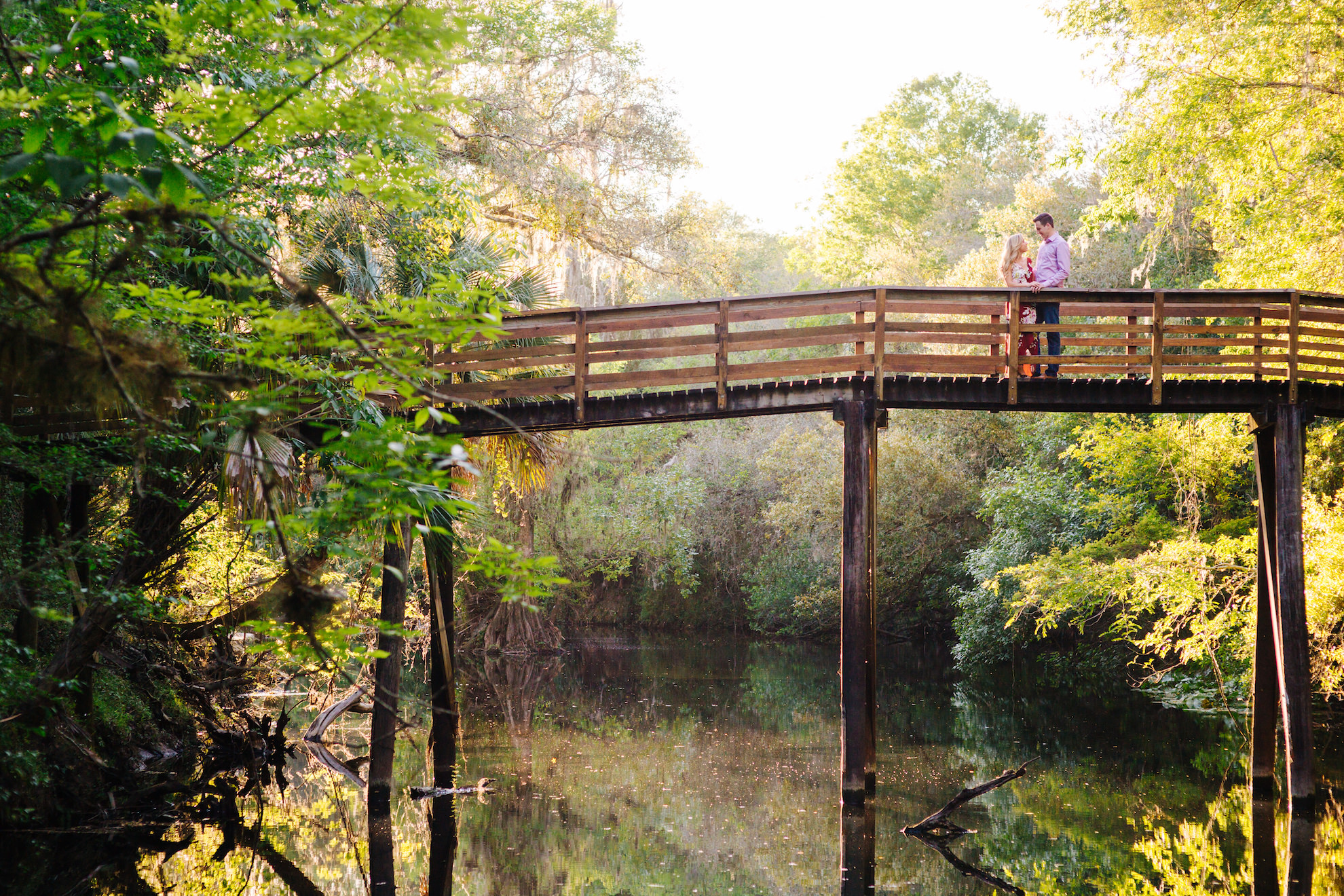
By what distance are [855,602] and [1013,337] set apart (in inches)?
115

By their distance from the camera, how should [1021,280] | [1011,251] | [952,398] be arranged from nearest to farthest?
[952,398] → [1011,251] → [1021,280]

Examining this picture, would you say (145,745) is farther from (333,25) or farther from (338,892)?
(333,25)

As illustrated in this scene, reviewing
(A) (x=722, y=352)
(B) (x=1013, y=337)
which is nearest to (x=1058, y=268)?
(B) (x=1013, y=337)

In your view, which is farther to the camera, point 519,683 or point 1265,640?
point 519,683

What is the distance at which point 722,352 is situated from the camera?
1082 centimetres

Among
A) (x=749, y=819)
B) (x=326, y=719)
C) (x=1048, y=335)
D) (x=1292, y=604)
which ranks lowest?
(x=749, y=819)

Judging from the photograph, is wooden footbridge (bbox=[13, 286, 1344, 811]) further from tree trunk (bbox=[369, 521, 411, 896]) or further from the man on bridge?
tree trunk (bbox=[369, 521, 411, 896])

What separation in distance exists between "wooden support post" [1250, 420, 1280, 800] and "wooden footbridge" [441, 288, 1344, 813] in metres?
0.02

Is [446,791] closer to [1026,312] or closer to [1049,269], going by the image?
[1026,312]

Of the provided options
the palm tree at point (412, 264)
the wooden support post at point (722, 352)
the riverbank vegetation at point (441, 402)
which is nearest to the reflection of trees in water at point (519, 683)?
the riverbank vegetation at point (441, 402)

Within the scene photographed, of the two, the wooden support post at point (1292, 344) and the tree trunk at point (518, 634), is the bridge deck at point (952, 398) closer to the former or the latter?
the wooden support post at point (1292, 344)

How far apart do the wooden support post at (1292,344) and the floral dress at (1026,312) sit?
229cm

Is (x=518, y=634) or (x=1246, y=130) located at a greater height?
(x=1246, y=130)

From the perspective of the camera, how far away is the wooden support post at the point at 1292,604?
10281mm
